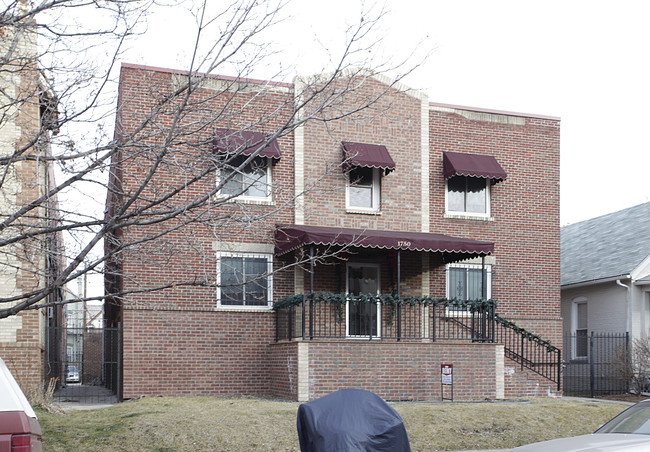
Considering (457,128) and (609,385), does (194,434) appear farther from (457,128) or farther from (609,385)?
(609,385)

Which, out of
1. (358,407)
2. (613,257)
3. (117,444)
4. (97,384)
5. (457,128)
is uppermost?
(457,128)

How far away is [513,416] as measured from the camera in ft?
44.2

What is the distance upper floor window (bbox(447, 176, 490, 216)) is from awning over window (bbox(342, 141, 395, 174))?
2301 mm

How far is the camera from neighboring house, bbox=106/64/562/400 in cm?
1655

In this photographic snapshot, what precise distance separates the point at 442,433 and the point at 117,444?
5.13 metres

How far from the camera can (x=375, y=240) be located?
16906 mm

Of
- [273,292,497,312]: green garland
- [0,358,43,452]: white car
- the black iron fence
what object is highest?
[273,292,497,312]: green garland


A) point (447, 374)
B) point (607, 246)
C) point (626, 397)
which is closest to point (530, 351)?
point (626, 397)

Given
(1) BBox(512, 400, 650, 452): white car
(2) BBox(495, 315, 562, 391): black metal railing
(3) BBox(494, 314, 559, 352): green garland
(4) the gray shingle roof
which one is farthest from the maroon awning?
(1) BBox(512, 400, 650, 452): white car

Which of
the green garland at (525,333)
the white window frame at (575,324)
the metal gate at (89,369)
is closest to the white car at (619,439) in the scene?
the green garland at (525,333)

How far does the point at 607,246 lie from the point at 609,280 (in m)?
3.45

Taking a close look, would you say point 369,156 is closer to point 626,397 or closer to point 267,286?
point 267,286

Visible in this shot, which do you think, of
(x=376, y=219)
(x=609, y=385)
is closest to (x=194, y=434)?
(x=376, y=219)

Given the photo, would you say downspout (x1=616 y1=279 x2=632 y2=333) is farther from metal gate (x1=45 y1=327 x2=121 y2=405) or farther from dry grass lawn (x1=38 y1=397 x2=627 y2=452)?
metal gate (x1=45 y1=327 x2=121 y2=405)
